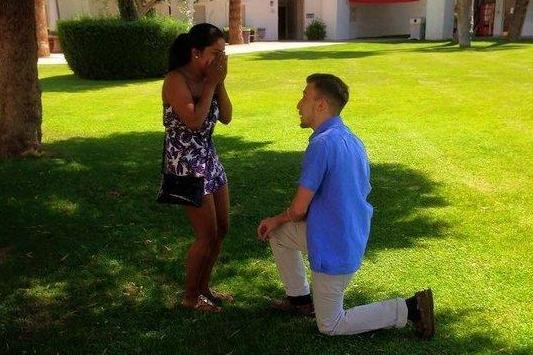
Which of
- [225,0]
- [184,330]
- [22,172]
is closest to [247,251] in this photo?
[184,330]

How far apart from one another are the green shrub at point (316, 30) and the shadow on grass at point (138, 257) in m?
33.5

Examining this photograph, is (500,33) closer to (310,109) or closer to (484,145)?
(484,145)

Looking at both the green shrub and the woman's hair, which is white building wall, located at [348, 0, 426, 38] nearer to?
the green shrub

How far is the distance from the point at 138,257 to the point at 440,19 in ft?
112

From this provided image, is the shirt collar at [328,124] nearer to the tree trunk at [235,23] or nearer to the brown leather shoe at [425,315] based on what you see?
the brown leather shoe at [425,315]

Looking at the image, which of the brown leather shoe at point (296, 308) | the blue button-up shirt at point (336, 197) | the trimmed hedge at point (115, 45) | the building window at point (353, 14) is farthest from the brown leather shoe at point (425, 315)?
the building window at point (353, 14)

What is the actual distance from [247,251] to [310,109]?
1945mm

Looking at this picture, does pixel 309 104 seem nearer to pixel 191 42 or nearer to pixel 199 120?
pixel 199 120

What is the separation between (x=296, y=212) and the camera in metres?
2.99

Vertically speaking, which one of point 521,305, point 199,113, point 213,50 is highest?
point 213,50

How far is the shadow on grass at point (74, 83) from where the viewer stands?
49.0 ft

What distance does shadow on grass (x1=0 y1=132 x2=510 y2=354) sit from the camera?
3.33 meters

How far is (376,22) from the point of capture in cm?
4381

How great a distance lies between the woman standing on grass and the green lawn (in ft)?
1.73
